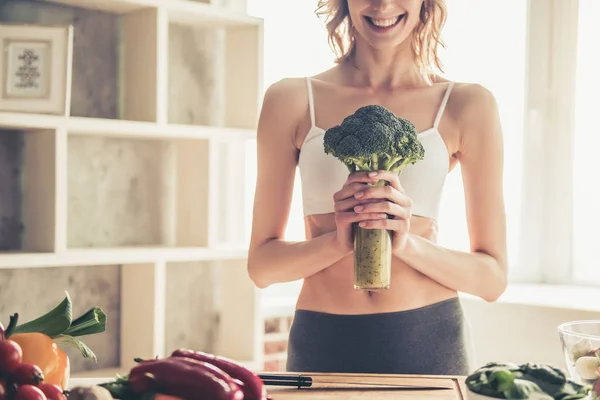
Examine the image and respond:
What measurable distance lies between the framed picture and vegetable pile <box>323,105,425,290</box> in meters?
1.06

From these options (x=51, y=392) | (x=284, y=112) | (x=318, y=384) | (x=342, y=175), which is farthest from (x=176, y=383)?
(x=284, y=112)

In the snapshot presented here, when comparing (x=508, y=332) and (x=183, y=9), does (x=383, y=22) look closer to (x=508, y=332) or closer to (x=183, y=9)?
(x=183, y=9)

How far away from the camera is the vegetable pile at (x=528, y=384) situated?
1073 mm

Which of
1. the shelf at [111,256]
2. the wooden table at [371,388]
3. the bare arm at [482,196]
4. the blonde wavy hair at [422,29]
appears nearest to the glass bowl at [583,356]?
the wooden table at [371,388]

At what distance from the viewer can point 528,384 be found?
1082mm

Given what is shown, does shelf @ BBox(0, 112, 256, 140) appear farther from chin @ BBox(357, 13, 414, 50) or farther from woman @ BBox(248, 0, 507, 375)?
chin @ BBox(357, 13, 414, 50)

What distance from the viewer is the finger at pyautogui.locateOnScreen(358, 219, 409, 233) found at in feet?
5.32

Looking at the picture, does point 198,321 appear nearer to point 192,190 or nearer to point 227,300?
point 227,300

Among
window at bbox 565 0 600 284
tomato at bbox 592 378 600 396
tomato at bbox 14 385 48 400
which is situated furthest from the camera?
window at bbox 565 0 600 284

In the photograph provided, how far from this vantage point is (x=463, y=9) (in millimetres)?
3527

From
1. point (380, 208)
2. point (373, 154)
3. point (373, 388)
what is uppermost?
point (373, 154)

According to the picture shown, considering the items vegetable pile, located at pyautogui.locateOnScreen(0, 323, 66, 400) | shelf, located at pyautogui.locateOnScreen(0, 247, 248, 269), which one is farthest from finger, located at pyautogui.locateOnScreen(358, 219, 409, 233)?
shelf, located at pyautogui.locateOnScreen(0, 247, 248, 269)

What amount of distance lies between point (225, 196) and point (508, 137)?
1.27 m

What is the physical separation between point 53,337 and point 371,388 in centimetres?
56
